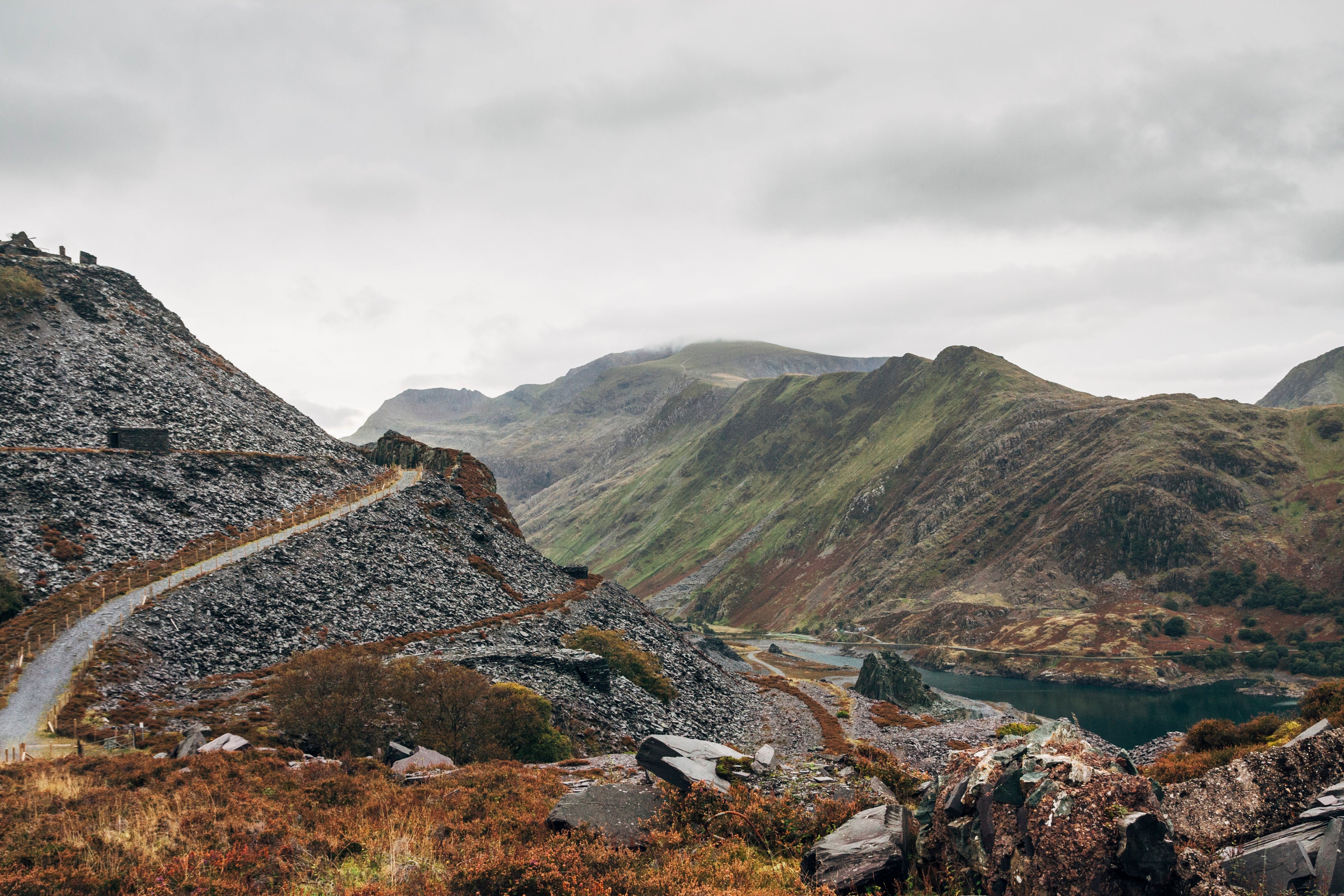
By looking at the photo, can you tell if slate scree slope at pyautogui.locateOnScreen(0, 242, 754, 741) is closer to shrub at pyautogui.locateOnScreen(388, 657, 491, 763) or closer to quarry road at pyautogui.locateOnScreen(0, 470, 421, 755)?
quarry road at pyautogui.locateOnScreen(0, 470, 421, 755)

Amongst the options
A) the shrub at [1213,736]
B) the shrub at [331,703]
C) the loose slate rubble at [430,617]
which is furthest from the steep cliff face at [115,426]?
the shrub at [1213,736]

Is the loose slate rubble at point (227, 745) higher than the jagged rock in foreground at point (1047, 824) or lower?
lower

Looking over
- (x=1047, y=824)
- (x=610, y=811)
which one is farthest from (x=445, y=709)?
(x=1047, y=824)

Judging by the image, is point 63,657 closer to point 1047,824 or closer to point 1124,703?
point 1047,824

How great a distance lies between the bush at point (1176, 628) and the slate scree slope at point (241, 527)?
128 metres

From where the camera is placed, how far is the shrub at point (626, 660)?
62531 mm

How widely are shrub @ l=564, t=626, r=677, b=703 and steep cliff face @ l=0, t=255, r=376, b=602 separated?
3170 cm

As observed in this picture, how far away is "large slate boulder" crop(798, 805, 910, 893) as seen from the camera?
13062 mm

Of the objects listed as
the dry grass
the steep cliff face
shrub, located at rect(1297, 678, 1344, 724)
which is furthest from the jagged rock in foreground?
the steep cliff face

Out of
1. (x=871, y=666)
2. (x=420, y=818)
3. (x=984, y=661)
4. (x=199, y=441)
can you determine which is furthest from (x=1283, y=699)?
(x=199, y=441)

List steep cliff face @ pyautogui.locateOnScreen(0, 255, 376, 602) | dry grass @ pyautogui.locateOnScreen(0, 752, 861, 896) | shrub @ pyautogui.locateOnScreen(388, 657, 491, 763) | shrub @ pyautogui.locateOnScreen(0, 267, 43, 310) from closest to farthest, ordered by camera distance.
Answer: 1. dry grass @ pyautogui.locateOnScreen(0, 752, 861, 896)
2. shrub @ pyautogui.locateOnScreen(388, 657, 491, 763)
3. steep cliff face @ pyautogui.locateOnScreen(0, 255, 376, 602)
4. shrub @ pyautogui.locateOnScreen(0, 267, 43, 310)

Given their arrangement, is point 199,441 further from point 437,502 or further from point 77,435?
point 437,502

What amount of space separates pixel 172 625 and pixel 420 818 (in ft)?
116

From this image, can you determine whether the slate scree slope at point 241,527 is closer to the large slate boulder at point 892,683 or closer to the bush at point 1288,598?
the large slate boulder at point 892,683
